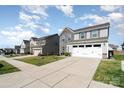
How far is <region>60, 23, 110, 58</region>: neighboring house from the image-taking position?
19.0 m

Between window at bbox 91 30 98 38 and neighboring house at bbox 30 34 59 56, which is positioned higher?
window at bbox 91 30 98 38

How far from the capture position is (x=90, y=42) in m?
20.6

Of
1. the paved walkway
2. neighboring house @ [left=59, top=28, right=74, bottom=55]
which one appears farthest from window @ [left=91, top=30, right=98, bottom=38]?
the paved walkway

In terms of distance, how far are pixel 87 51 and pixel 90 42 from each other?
163 centimetres

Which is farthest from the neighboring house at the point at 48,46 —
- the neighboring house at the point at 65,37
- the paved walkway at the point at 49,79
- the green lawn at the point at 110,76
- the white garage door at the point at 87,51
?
the green lawn at the point at 110,76

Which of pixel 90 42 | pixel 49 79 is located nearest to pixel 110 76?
pixel 49 79

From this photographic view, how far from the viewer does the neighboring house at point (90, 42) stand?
62.3 ft

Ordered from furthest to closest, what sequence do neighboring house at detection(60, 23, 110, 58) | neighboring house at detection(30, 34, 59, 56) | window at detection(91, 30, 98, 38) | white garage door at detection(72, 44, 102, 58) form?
1. neighboring house at detection(30, 34, 59, 56)
2. window at detection(91, 30, 98, 38)
3. white garage door at detection(72, 44, 102, 58)
4. neighboring house at detection(60, 23, 110, 58)

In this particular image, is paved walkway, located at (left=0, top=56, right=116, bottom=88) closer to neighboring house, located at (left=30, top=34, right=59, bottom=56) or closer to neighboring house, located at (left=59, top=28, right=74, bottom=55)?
neighboring house, located at (left=59, top=28, right=74, bottom=55)

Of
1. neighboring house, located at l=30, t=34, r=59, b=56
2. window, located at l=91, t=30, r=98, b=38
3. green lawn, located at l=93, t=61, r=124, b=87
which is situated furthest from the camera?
neighboring house, located at l=30, t=34, r=59, b=56

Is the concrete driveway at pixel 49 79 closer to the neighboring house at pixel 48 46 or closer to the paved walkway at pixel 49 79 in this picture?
the paved walkway at pixel 49 79
